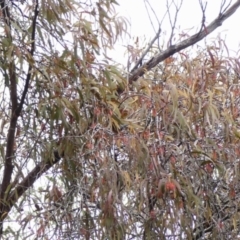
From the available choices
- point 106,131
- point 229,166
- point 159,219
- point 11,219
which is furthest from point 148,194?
point 11,219

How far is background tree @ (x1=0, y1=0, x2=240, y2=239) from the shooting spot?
1688 millimetres

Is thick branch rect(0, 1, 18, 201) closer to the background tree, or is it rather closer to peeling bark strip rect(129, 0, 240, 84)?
the background tree

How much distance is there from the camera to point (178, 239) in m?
1.80

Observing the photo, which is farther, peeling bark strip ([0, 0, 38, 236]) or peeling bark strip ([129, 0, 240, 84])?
peeling bark strip ([129, 0, 240, 84])

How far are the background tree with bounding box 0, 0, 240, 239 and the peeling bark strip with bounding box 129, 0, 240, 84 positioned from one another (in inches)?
0.6

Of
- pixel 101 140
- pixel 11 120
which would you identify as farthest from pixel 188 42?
pixel 11 120

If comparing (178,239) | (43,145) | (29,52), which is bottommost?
(178,239)

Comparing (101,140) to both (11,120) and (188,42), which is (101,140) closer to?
(11,120)

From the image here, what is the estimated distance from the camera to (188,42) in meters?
2.02

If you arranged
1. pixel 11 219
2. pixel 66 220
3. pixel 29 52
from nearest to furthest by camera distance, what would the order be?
pixel 29 52
pixel 66 220
pixel 11 219

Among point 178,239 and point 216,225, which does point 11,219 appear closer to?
point 178,239

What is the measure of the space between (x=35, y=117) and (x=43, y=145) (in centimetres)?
9

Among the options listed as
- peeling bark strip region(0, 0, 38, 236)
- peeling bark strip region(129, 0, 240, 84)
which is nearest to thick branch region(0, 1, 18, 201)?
peeling bark strip region(0, 0, 38, 236)

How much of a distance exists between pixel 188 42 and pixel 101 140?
1.75 ft
